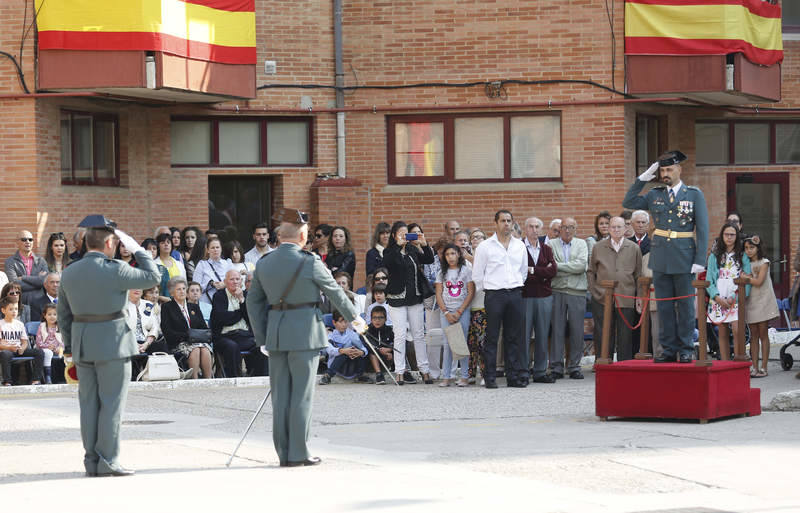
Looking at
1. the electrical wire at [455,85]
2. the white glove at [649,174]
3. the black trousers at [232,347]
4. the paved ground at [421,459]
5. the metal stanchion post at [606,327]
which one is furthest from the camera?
the electrical wire at [455,85]

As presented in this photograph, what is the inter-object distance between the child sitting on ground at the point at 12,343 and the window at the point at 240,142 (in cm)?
665

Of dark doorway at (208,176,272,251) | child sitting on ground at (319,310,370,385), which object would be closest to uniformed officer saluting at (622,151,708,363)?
child sitting on ground at (319,310,370,385)

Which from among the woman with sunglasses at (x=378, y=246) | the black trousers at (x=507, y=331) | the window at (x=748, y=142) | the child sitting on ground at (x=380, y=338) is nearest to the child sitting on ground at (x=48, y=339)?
the child sitting on ground at (x=380, y=338)

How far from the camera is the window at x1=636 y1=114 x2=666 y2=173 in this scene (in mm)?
23578

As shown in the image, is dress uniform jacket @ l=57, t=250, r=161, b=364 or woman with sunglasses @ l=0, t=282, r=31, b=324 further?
woman with sunglasses @ l=0, t=282, r=31, b=324

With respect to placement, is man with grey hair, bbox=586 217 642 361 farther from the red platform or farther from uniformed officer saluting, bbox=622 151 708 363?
the red platform

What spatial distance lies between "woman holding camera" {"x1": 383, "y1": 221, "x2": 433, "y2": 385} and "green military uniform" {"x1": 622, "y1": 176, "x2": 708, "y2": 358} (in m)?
3.72

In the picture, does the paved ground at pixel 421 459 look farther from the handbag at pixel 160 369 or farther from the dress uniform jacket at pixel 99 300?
the handbag at pixel 160 369

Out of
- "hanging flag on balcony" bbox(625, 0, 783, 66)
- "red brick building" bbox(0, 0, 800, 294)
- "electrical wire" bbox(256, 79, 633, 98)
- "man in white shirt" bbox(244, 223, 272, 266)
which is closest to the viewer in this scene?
"man in white shirt" bbox(244, 223, 272, 266)

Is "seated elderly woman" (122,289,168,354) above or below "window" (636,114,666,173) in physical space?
below


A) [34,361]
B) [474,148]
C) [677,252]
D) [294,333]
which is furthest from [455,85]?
[294,333]

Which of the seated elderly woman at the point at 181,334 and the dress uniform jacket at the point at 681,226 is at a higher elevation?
the dress uniform jacket at the point at 681,226

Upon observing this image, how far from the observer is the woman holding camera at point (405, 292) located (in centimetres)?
1653

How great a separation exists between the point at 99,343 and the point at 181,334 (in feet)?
22.9
